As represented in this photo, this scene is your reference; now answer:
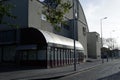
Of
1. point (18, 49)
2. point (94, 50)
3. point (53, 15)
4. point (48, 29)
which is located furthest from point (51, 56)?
point (94, 50)

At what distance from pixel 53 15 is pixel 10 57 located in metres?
24.9

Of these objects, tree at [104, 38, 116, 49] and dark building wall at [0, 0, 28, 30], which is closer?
dark building wall at [0, 0, 28, 30]

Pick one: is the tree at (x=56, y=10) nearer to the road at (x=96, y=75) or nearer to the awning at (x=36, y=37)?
the road at (x=96, y=75)

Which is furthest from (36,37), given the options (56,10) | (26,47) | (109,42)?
(109,42)

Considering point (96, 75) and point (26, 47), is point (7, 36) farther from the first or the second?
point (96, 75)

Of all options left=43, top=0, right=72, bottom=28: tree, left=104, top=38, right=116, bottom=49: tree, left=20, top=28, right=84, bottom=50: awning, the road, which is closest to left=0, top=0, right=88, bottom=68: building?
left=20, top=28, right=84, bottom=50: awning

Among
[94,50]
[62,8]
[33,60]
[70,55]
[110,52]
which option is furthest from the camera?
[110,52]

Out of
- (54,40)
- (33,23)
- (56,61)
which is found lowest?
(56,61)

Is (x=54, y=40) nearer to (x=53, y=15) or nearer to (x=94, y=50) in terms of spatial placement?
(x=53, y=15)

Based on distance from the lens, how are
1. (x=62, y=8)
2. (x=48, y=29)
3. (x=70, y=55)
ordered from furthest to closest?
(x=70, y=55) → (x=48, y=29) → (x=62, y=8)

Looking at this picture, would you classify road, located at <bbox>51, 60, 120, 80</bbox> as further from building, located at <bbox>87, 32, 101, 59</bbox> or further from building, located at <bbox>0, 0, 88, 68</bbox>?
building, located at <bbox>87, 32, 101, 59</bbox>

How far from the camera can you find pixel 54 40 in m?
41.7

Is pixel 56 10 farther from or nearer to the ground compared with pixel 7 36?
farther from the ground

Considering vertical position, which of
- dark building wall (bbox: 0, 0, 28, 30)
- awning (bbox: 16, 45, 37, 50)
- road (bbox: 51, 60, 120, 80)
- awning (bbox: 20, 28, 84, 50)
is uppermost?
dark building wall (bbox: 0, 0, 28, 30)
